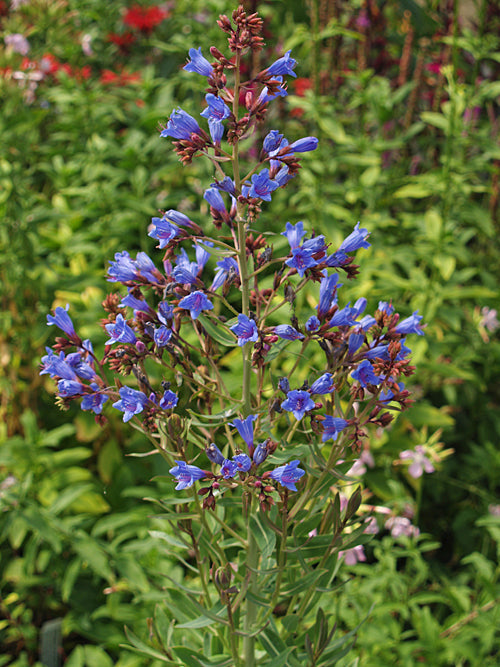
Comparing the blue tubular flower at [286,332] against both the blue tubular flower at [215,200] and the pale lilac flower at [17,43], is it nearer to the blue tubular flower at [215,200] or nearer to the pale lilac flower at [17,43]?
the blue tubular flower at [215,200]

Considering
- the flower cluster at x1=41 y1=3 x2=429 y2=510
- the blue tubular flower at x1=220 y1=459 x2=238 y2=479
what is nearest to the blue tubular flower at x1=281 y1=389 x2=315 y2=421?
the flower cluster at x1=41 y1=3 x2=429 y2=510

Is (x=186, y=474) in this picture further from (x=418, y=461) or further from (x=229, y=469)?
(x=418, y=461)

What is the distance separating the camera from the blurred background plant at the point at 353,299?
189 cm

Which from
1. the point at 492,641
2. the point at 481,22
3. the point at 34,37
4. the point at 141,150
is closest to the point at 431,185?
the point at 481,22

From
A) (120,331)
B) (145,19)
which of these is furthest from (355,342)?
(145,19)

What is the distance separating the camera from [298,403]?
859mm

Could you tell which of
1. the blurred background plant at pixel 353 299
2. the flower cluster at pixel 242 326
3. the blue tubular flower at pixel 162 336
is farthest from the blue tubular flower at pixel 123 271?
the blurred background plant at pixel 353 299

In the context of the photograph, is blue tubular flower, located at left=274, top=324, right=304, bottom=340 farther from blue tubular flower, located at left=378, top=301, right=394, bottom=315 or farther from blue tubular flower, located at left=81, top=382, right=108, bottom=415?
blue tubular flower, located at left=81, top=382, right=108, bottom=415

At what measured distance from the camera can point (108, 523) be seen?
1.97 meters

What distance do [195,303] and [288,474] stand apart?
10.6 inches

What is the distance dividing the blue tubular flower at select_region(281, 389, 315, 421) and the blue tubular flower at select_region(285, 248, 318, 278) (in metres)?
0.16

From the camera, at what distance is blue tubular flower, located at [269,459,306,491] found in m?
0.85

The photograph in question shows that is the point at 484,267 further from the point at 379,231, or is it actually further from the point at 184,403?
the point at 184,403

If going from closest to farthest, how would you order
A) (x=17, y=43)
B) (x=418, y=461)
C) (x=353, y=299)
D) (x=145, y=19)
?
1. (x=418, y=461)
2. (x=353, y=299)
3. (x=17, y=43)
4. (x=145, y=19)
